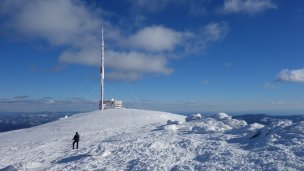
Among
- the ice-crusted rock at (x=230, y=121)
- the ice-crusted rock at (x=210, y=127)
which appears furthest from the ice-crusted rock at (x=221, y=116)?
the ice-crusted rock at (x=210, y=127)

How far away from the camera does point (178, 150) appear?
2795cm

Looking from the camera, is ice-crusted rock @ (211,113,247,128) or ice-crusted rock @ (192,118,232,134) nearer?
ice-crusted rock @ (192,118,232,134)

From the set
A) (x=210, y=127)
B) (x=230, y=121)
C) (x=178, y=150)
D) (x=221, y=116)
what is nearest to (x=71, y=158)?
(x=178, y=150)

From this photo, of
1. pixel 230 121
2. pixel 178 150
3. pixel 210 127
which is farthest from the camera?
pixel 230 121

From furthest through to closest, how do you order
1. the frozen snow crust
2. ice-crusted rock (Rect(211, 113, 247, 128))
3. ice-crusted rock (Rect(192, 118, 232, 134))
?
ice-crusted rock (Rect(211, 113, 247, 128)) → ice-crusted rock (Rect(192, 118, 232, 134)) → the frozen snow crust

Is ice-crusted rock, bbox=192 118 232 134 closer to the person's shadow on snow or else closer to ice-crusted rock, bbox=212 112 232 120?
ice-crusted rock, bbox=212 112 232 120

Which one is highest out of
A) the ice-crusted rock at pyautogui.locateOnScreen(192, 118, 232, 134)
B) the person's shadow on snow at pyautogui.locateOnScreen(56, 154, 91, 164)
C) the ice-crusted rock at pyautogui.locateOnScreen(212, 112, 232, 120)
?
the ice-crusted rock at pyautogui.locateOnScreen(212, 112, 232, 120)

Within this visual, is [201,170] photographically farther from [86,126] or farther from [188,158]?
[86,126]

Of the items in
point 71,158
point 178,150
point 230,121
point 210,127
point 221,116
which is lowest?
point 71,158

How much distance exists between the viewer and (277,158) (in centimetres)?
2342

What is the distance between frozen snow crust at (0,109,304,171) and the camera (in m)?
24.1

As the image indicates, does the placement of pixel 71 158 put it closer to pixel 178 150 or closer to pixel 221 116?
pixel 178 150

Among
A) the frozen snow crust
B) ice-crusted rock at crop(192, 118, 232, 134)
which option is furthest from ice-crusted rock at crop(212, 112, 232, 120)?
ice-crusted rock at crop(192, 118, 232, 134)

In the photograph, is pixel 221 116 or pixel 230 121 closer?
pixel 230 121
